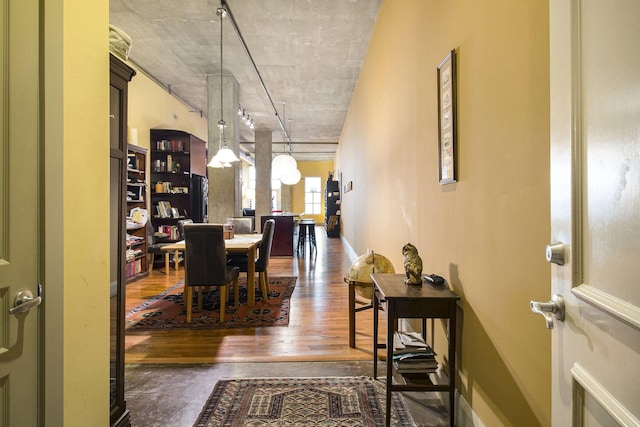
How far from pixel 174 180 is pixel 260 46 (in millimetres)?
3363

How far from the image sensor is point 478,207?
1697mm

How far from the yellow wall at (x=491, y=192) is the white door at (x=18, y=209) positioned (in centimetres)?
175

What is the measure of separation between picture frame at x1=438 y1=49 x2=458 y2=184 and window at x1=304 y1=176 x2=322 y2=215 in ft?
53.8

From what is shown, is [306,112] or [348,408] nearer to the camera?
[348,408]

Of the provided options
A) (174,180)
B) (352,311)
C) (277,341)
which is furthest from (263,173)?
(352,311)

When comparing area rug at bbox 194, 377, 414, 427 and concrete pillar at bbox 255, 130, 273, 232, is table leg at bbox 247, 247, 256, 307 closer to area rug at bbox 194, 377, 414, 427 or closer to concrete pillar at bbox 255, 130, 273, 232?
area rug at bbox 194, 377, 414, 427

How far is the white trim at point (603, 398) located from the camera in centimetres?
63

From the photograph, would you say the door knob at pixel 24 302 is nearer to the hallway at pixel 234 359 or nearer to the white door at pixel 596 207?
the hallway at pixel 234 359

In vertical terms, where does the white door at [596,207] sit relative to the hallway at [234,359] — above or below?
above

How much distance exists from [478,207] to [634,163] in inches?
42.6

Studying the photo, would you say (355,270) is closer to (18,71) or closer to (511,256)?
(511,256)

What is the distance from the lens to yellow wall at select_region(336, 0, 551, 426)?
4.04ft

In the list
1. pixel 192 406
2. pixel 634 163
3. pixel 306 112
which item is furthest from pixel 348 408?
pixel 306 112

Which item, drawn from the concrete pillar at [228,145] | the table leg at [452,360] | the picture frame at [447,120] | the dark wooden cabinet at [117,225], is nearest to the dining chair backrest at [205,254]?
the dark wooden cabinet at [117,225]
